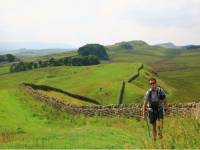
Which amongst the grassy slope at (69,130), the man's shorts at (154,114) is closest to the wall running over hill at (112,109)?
the grassy slope at (69,130)

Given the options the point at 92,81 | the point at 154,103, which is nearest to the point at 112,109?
the point at 154,103

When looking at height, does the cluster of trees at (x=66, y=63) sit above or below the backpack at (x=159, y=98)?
below

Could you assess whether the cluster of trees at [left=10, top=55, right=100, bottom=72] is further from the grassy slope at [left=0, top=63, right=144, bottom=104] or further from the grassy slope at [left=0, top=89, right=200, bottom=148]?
the grassy slope at [left=0, top=89, right=200, bottom=148]

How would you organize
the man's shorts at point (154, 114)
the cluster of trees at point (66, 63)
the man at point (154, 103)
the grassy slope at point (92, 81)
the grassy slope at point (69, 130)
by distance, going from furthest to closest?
the cluster of trees at point (66, 63) < the grassy slope at point (92, 81) < the man's shorts at point (154, 114) < the man at point (154, 103) < the grassy slope at point (69, 130)

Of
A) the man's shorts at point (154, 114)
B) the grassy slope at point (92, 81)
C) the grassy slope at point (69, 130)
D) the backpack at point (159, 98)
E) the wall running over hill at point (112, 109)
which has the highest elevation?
the backpack at point (159, 98)

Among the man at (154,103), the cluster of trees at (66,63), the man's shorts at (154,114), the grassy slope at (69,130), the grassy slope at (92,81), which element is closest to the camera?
the grassy slope at (69,130)

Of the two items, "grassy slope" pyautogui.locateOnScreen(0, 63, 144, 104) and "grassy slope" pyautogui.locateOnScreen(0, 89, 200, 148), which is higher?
"grassy slope" pyautogui.locateOnScreen(0, 89, 200, 148)

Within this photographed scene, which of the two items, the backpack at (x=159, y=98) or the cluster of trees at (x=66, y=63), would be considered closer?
the backpack at (x=159, y=98)

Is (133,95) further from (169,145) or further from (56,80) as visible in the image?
(169,145)

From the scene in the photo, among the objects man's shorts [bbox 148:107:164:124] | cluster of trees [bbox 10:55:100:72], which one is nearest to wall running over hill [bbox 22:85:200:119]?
man's shorts [bbox 148:107:164:124]

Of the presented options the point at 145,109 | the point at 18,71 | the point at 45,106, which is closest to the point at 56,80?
the point at 18,71

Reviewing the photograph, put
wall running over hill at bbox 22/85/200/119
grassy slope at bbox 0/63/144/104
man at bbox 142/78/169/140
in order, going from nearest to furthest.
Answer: man at bbox 142/78/169/140 < wall running over hill at bbox 22/85/200/119 < grassy slope at bbox 0/63/144/104

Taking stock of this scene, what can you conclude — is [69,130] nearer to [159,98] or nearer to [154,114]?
[154,114]

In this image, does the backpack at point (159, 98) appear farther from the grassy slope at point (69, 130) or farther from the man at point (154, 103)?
the grassy slope at point (69, 130)
